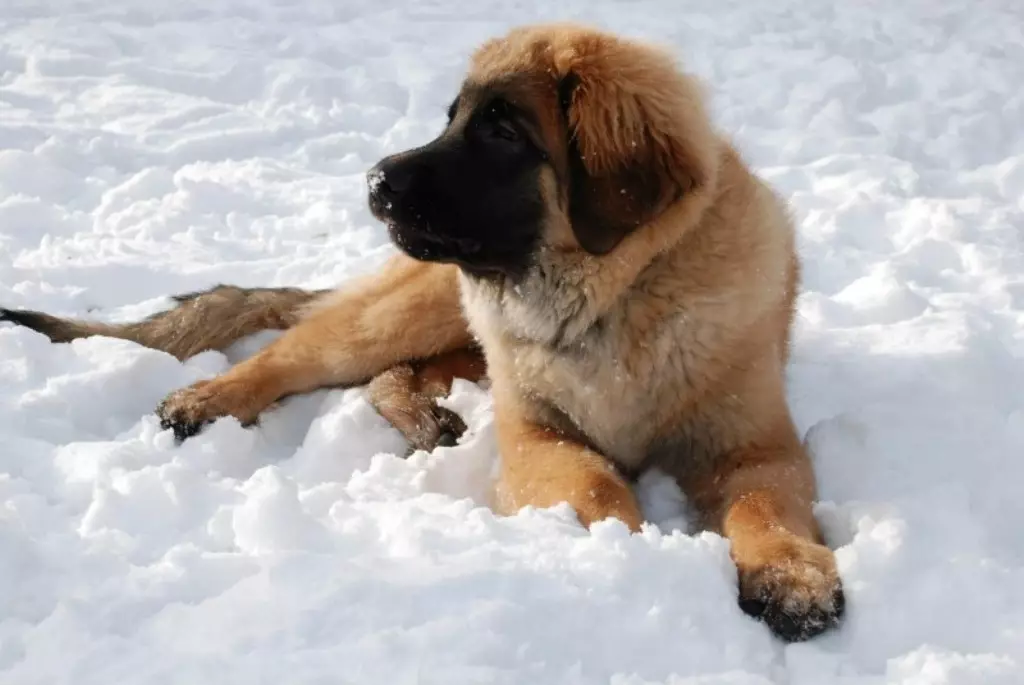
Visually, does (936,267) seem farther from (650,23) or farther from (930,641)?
(650,23)

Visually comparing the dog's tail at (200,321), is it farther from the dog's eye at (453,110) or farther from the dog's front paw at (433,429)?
the dog's eye at (453,110)

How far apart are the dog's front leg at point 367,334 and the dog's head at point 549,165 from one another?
0.86m

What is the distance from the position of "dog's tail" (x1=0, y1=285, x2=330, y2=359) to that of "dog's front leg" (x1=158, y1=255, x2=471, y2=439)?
186 mm

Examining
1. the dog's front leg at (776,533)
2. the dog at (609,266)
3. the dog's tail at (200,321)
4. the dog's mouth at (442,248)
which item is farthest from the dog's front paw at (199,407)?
the dog's front leg at (776,533)

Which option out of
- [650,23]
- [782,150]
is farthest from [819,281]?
[650,23]

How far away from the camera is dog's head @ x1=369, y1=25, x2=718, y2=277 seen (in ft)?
8.05

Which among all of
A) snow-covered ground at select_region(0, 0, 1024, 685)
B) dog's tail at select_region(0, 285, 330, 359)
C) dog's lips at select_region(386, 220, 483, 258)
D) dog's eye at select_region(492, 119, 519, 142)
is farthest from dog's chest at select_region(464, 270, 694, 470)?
dog's tail at select_region(0, 285, 330, 359)

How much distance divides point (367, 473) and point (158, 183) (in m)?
3.34

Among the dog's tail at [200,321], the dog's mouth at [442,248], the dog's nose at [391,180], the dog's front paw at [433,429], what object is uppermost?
the dog's nose at [391,180]

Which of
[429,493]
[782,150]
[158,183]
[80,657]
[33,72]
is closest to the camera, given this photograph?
[80,657]

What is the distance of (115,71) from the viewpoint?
23.3ft

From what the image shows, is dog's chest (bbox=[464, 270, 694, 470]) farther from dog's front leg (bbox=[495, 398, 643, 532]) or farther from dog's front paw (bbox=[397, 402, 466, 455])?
dog's front paw (bbox=[397, 402, 466, 455])

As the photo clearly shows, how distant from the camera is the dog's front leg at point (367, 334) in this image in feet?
10.9

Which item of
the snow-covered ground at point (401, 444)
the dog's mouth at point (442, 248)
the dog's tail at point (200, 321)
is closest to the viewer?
the snow-covered ground at point (401, 444)
